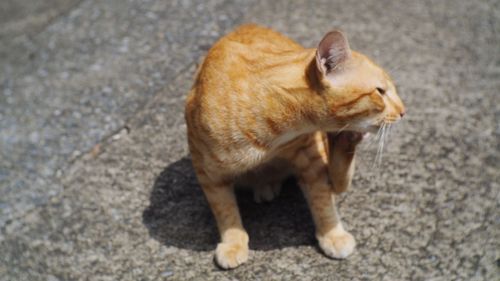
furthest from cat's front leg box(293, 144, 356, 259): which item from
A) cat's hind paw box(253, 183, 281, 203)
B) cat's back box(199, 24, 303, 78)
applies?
cat's back box(199, 24, 303, 78)

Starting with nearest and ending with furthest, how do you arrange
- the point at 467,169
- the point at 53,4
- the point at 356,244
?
the point at 356,244 < the point at 467,169 < the point at 53,4

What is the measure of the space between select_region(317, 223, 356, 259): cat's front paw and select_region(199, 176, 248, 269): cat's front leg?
35 centimetres

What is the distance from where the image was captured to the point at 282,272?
2457 mm

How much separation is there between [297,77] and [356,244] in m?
0.93

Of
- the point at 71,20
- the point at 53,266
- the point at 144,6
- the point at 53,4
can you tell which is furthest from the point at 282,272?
the point at 53,4

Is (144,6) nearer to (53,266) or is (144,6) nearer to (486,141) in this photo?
(53,266)

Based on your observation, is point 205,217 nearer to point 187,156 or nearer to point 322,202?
point 187,156

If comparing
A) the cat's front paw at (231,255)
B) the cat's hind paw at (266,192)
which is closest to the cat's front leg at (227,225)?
the cat's front paw at (231,255)

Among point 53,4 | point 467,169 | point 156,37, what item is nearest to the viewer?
point 467,169

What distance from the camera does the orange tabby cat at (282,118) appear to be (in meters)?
2.01

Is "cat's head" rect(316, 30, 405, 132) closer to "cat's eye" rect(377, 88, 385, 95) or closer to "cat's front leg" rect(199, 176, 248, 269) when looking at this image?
"cat's eye" rect(377, 88, 385, 95)

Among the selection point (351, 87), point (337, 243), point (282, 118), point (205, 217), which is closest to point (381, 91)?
point (351, 87)

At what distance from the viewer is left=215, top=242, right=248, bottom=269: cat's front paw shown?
2.44 metres

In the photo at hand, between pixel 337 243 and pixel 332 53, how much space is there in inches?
36.3
